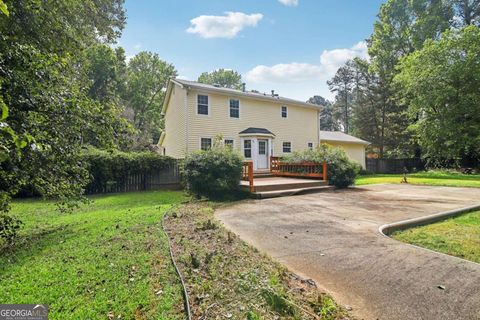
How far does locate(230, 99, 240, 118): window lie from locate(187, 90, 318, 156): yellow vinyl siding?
233mm

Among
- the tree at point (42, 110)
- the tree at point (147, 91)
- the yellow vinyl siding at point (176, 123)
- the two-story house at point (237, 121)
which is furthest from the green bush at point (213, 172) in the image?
the tree at point (147, 91)

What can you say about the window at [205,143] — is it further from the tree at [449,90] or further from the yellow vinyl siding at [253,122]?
the tree at [449,90]

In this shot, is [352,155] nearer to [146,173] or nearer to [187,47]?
[187,47]

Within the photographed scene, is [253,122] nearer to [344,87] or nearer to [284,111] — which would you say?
[284,111]

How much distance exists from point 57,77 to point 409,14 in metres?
33.7

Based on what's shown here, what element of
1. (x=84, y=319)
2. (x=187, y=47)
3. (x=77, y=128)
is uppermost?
(x=187, y=47)

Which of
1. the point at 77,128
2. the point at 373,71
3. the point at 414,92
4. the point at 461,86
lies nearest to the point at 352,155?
the point at 414,92

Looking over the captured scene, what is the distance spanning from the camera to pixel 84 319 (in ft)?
7.42

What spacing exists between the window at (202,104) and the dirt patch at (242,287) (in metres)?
11.8

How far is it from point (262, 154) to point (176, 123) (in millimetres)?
6005

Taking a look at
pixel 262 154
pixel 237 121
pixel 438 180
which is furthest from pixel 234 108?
pixel 438 180

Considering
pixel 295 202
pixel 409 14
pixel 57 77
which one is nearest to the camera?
pixel 57 77

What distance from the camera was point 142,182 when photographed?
1298 centimetres

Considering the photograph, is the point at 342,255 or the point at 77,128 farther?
the point at 77,128
